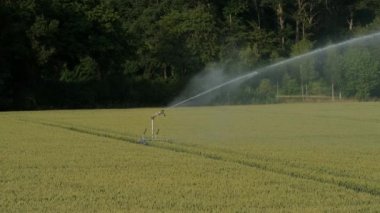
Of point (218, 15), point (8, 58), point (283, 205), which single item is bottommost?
point (283, 205)

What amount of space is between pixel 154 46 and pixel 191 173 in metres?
58.0

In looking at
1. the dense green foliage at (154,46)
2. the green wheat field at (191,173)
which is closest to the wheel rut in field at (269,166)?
the green wheat field at (191,173)

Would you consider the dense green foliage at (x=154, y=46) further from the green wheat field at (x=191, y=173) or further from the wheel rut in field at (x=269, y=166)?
the wheel rut in field at (x=269, y=166)

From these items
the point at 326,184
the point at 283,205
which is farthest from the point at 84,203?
the point at 326,184

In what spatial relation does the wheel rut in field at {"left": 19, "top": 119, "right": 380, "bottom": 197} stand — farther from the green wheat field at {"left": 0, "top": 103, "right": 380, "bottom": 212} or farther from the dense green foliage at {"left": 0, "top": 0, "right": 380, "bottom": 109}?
the dense green foliage at {"left": 0, "top": 0, "right": 380, "bottom": 109}

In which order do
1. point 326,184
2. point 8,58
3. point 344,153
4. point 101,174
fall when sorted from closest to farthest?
point 326,184
point 101,174
point 344,153
point 8,58

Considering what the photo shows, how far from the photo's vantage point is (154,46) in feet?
230

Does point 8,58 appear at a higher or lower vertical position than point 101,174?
higher

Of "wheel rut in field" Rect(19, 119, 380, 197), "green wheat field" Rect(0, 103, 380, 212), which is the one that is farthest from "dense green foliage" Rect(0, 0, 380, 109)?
"wheel rut in field" Rect(19, 119, 380, 197)

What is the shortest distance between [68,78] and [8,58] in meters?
11.8

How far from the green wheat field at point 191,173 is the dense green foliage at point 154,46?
30953 millimetres

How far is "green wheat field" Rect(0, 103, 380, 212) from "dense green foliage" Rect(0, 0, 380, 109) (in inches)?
1219

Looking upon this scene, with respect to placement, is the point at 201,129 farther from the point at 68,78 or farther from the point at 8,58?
the point at 68,78

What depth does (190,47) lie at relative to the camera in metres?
70.0
